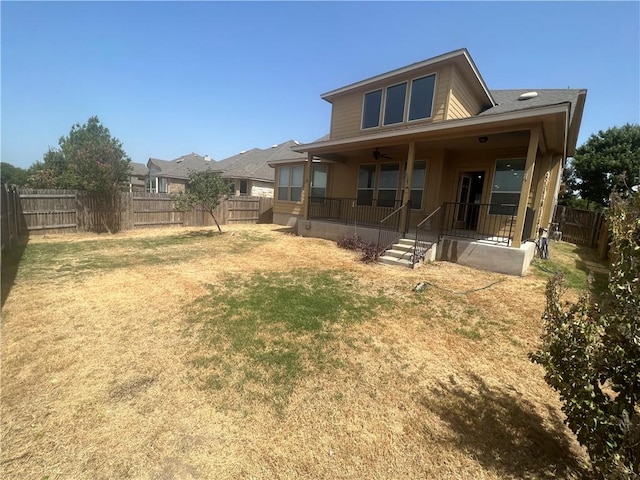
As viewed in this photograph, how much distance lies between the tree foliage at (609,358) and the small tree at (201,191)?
11.8 meters

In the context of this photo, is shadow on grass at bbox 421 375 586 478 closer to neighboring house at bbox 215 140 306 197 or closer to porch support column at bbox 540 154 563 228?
porch support column at bbox 540 154 563 228

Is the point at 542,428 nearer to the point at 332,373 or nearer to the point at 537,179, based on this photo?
the point at 332,373

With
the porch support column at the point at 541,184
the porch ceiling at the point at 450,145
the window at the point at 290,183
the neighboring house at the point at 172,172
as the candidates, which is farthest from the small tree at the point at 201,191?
the neighboring house at the point at 172,172

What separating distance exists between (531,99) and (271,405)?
11882 millimetres

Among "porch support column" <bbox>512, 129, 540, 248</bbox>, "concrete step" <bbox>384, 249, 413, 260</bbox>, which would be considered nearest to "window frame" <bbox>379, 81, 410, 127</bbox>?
"porch support column" <bbox>512, 129, 540, 248</bbox>

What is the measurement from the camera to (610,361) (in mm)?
1867

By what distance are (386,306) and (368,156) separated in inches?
319

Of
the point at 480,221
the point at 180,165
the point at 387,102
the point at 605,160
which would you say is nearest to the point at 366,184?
the point at 387,102

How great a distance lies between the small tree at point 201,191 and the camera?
11.8m

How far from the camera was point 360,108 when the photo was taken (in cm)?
1145

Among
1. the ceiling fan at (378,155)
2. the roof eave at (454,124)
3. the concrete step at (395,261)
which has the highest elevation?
the roof eave at (454,124)

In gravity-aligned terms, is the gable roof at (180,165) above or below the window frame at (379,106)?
below

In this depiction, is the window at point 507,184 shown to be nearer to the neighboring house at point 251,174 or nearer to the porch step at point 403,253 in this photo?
the porch step at point 403,253

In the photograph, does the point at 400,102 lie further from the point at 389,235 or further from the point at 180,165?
the point at 180,165
